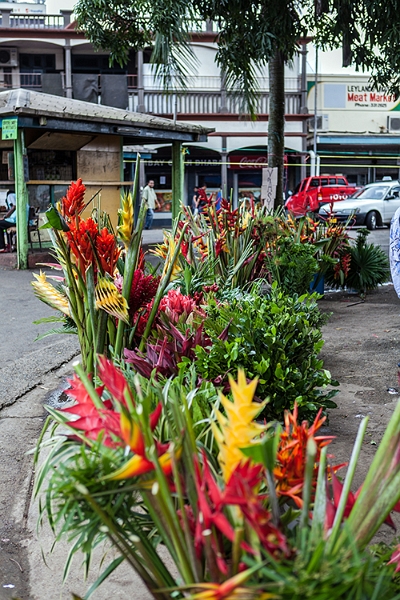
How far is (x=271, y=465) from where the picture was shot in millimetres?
1613

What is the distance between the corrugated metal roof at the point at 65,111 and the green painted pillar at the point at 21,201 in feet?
1.86

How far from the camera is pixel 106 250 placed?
Answer: 3.82 m

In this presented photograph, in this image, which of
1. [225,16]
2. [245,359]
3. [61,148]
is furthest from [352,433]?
[61,148]

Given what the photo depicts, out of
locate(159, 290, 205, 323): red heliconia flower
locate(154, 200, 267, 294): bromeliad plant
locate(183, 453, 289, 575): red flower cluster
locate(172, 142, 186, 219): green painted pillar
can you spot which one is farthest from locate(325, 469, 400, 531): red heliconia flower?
locate(172, 142, 186, 219): green painted pillar

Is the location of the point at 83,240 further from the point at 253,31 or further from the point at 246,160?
the point at 246,160

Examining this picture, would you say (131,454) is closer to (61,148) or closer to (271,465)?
(271,465)

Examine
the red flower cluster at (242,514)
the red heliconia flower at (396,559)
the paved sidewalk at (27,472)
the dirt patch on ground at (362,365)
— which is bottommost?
the paved sidewalk at (27,472)

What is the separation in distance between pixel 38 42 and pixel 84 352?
1238 inches

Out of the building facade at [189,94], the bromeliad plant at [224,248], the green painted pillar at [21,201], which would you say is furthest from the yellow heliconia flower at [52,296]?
the building facade at [189,94]

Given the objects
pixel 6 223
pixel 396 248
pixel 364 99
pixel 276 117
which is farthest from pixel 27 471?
pixel 364 99

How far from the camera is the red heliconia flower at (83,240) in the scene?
372 centimetres

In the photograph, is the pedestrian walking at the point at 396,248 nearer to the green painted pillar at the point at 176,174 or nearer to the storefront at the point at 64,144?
the storefront at the point at 64,144

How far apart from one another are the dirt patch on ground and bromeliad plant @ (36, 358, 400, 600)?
1.57m

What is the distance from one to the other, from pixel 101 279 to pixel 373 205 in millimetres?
25975
